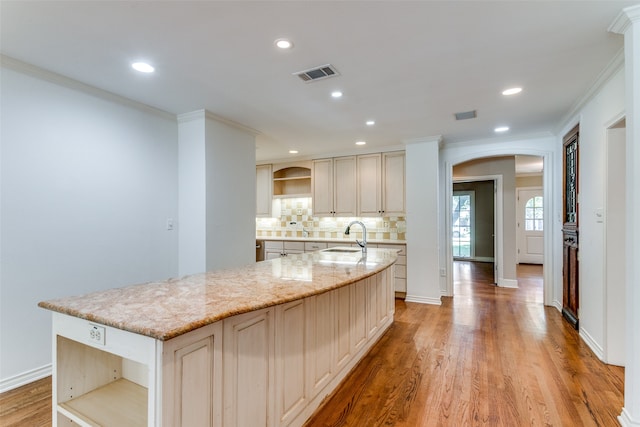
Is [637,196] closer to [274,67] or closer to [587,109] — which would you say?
[587,109]

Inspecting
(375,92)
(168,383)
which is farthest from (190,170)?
(168,383)

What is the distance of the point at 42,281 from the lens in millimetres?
2477

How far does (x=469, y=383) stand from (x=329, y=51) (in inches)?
105

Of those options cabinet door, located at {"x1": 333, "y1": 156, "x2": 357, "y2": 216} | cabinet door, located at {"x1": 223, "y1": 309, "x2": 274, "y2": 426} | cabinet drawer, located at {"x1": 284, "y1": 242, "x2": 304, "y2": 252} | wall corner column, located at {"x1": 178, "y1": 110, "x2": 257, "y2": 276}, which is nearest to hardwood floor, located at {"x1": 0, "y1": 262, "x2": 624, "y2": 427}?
cabinet door, located at {"x1": 223, "y1": 309, "x2": 274, "y2": 426}

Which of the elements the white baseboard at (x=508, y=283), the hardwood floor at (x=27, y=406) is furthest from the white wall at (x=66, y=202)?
the white baseboard at (x=508, y=283)

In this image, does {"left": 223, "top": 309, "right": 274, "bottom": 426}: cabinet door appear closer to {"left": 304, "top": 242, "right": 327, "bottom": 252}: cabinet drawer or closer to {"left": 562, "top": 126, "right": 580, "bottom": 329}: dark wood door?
{"left": 562, "top": 126, "right": 580, "bottom": 329}: dark wood door

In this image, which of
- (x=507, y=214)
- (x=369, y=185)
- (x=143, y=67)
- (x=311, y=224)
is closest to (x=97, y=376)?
(x=143, y=67)

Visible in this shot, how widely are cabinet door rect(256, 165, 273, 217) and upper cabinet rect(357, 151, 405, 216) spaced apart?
1823 mm

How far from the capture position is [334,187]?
554cm

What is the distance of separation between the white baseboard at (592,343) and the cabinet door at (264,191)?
4815mm

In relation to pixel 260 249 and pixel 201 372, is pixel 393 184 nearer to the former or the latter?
pixel 260 249

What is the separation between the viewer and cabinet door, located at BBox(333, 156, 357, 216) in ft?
17.7

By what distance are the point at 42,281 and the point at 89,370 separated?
1491 mm

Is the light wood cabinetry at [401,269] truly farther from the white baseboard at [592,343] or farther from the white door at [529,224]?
the white door at [529,224]
